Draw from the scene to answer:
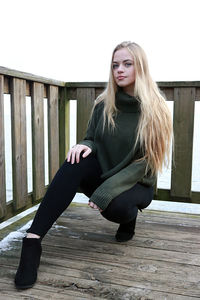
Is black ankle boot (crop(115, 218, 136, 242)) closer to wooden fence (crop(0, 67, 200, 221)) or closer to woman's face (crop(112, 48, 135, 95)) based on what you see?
wooden fence (crop(0, 67, 200, 221))

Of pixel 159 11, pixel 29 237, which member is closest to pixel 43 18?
pixel 159 11

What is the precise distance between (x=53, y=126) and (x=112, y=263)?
1161 millimetres

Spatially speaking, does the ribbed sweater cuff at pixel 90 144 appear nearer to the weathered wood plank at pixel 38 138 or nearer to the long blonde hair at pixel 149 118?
the long blonde hair at pixel 149 118

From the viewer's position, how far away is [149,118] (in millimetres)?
1372

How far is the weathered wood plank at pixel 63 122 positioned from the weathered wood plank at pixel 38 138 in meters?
0.27

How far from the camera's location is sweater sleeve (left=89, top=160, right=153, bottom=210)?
1.20 m

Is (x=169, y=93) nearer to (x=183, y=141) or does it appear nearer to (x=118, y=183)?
(x=183, y=141)

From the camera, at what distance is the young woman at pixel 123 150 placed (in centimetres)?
123

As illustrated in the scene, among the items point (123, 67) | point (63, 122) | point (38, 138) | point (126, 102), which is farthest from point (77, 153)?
point (63, 122)

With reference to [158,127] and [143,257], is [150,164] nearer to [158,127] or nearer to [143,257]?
[158,127]

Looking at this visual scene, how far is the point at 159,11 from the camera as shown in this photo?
18.7 ft

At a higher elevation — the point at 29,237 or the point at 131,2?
the point at 131,2

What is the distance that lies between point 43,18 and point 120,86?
15.8ft

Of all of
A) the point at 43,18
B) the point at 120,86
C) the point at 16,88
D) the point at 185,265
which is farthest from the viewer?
the point at 43,18
